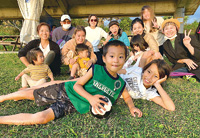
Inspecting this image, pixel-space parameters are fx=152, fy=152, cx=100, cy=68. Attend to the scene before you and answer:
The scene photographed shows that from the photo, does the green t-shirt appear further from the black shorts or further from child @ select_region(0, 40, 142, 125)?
the black shorts

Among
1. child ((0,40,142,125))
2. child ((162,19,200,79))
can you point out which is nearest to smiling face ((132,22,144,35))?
child ((162,19,200,79))

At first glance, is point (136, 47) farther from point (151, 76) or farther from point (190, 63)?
point (190, 63)

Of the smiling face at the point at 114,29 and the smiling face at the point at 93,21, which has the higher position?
the smiling face at the point at 93,21

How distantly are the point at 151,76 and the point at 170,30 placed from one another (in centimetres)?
201

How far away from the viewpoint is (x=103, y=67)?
2.17 metres

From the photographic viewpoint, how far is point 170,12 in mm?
11898

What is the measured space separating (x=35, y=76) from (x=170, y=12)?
39.3 feet

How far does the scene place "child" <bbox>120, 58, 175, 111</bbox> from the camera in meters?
2.41

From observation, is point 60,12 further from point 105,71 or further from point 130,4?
point 105,71

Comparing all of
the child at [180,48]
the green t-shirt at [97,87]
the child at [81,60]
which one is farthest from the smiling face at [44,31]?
the child at [180,48]

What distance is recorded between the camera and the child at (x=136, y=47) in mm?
3594

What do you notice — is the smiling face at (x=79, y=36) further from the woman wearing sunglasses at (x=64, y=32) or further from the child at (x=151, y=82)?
the child at (x=151, y=82)

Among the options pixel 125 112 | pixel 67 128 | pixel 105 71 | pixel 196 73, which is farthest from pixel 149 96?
pixel 196 73

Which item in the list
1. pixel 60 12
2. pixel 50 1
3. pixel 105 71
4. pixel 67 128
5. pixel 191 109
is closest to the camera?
pixel 67 128
